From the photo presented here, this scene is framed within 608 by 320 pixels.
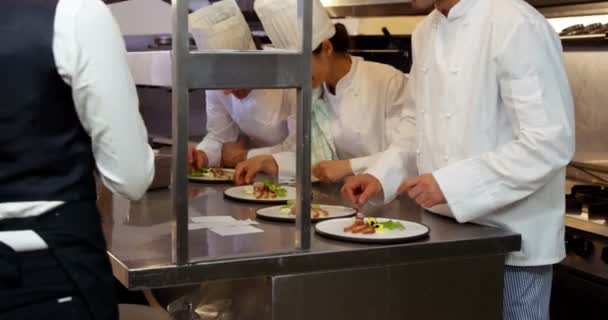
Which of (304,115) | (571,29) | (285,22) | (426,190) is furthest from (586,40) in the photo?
(304,115)

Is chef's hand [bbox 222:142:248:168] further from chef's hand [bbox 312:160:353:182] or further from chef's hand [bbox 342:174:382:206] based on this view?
chef's hand [bbox 342:174:382:206]

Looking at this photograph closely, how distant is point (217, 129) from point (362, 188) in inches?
46.9

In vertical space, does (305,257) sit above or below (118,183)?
below

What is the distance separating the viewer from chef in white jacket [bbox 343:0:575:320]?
209 centimetres

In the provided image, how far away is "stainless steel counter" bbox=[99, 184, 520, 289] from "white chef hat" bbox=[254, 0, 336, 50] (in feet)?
2.02

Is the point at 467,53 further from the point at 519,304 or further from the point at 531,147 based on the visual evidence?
the point at 519,304

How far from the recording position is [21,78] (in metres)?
1.46

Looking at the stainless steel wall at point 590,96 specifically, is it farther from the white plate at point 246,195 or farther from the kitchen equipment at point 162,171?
the kitchen equipment at point 162,171

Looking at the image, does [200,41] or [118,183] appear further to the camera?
[200,41]

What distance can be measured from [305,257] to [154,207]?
785 mm

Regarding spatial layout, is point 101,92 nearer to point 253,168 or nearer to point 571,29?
point 253,168

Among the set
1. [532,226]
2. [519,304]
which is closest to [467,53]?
[532,226]

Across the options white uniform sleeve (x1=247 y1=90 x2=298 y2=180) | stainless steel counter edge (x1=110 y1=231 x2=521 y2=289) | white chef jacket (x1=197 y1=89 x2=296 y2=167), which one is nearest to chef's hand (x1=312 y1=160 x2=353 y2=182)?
white uniform sleeve (x1=247 y1=90 x2=298 y2=180)

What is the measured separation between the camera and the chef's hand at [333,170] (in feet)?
9.05
